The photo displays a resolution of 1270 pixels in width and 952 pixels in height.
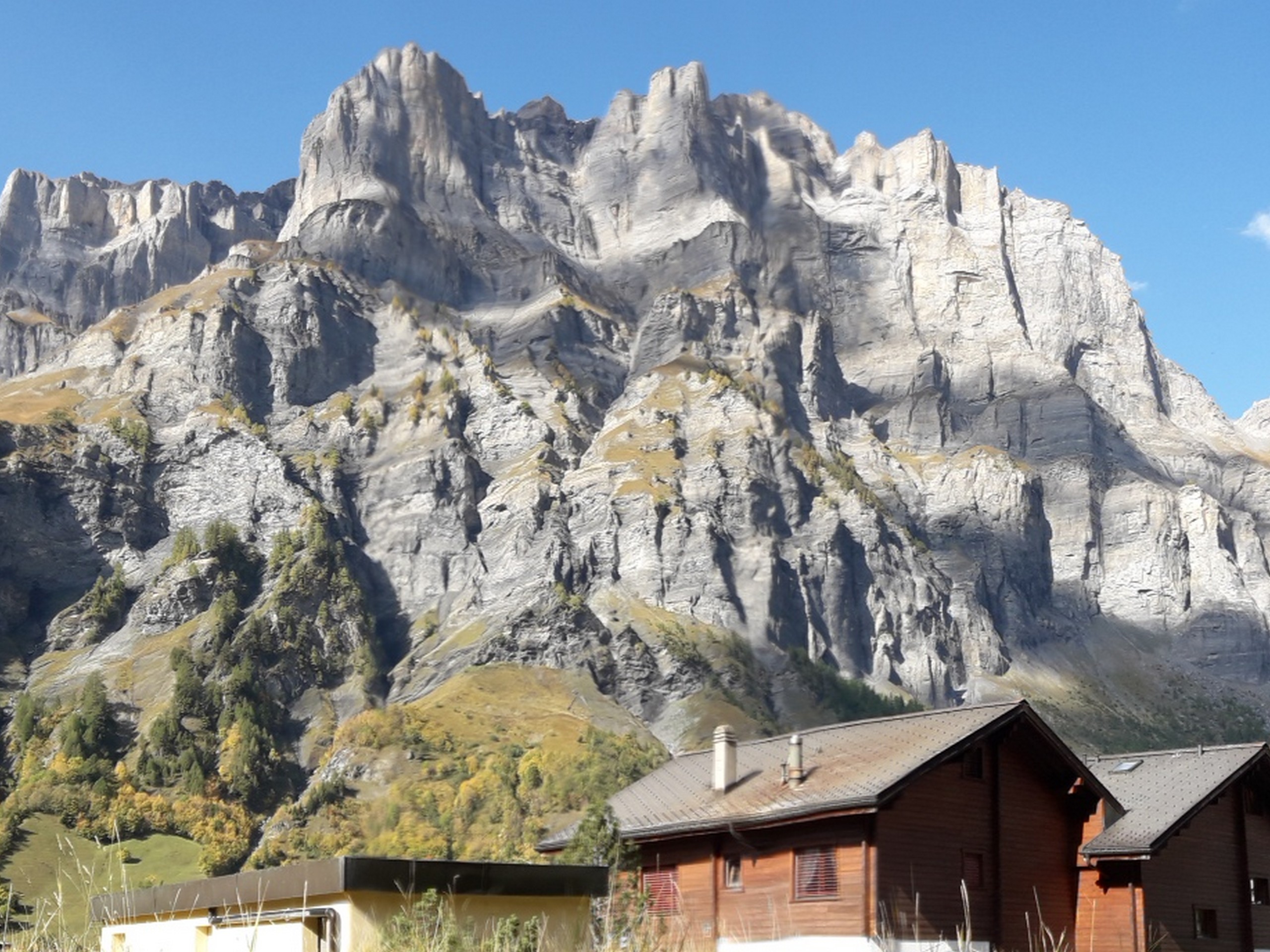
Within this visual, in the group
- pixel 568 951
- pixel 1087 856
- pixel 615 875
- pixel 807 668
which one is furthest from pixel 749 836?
pixel 807 668

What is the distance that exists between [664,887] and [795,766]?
5.13 metres

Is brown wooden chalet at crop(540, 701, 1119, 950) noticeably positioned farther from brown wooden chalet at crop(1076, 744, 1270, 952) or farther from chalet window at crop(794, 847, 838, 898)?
brown wooden chalet at crop(1076, 744, 1270, 952)

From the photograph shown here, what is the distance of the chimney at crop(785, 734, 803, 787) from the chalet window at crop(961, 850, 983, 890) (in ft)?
14.0

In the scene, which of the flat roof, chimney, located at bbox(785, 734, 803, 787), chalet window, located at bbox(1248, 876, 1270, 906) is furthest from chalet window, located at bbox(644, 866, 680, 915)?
chalet window, located at bbox(1248, 876, 1270, 906)

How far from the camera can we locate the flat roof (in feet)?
68.9

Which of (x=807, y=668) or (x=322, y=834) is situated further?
(x=807, y=668)

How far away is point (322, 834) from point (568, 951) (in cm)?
12086

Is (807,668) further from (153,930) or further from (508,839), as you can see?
(153,930)

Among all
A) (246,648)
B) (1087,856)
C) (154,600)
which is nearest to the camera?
(1087,856)

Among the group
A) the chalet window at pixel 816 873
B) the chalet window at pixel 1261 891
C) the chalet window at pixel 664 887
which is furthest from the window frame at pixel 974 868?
the chalet window at pixel 1261 891

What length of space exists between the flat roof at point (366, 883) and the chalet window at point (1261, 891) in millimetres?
24001

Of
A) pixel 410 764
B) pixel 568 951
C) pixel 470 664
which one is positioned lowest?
pixel 568 951

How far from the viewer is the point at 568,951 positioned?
22312mm

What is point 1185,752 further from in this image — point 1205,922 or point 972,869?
point 972,869
